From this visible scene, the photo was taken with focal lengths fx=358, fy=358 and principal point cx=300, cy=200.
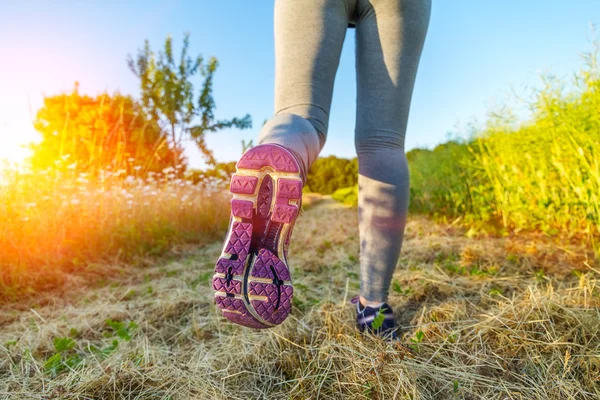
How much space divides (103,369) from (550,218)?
3.29m

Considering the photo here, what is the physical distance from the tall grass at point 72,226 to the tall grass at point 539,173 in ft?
10.4

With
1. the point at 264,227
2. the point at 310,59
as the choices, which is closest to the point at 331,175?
the point at 310,59

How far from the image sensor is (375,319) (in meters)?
1.05

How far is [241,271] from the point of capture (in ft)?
2.36

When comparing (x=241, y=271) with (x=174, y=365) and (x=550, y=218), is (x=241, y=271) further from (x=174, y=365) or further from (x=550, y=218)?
(x=550, y=218)

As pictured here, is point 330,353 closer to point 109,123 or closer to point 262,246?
point 262,246

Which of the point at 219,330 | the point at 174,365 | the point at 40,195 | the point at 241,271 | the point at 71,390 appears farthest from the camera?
the point at 40,195

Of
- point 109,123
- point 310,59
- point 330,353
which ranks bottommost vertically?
point 330,353


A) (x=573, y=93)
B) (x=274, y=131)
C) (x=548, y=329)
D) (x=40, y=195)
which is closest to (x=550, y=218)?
(x=573, y=93)

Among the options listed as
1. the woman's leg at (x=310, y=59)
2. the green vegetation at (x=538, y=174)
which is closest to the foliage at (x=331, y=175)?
the green vegetation at (x=538, y=174)

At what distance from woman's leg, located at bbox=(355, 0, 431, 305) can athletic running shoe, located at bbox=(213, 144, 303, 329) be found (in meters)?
0.42

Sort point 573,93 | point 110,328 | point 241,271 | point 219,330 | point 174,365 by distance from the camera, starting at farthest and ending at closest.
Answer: point 573,93 → point 110,328 → point 219,330 → point 174,365 → point 241,271

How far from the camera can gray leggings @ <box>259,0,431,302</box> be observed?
0.96 meters

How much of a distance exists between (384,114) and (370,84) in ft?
0.33
